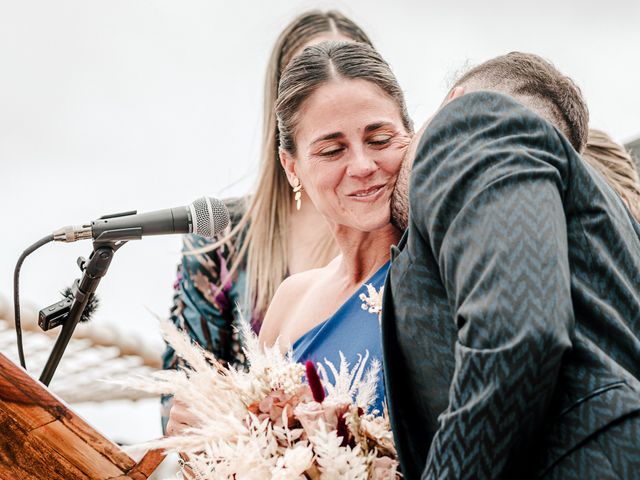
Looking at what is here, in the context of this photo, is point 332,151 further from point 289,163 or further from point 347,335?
point 347,335

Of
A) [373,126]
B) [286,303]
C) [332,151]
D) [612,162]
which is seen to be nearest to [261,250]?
[286,303]

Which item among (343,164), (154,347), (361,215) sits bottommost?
(154,347)

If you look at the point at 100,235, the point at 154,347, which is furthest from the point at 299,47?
the point at 154,347

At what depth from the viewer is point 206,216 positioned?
2393 mm

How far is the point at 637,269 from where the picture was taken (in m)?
1.41

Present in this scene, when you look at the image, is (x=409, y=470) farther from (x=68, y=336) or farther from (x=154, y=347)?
(x=154, y=347)

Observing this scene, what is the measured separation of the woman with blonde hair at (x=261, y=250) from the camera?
391 cm

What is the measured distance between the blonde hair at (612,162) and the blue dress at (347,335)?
6.66 ft

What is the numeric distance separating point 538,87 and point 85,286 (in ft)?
4.59

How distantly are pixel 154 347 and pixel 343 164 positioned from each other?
489 centimetres

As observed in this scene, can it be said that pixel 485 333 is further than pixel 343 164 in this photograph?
No

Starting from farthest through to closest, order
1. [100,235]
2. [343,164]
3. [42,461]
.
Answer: [343,164] < [100,235] < [42,461]

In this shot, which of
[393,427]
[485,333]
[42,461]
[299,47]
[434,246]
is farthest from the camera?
[299,47]

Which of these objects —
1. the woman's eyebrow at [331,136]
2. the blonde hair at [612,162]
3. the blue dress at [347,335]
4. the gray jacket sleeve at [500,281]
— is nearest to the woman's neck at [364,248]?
the blue dress at [347,335]
